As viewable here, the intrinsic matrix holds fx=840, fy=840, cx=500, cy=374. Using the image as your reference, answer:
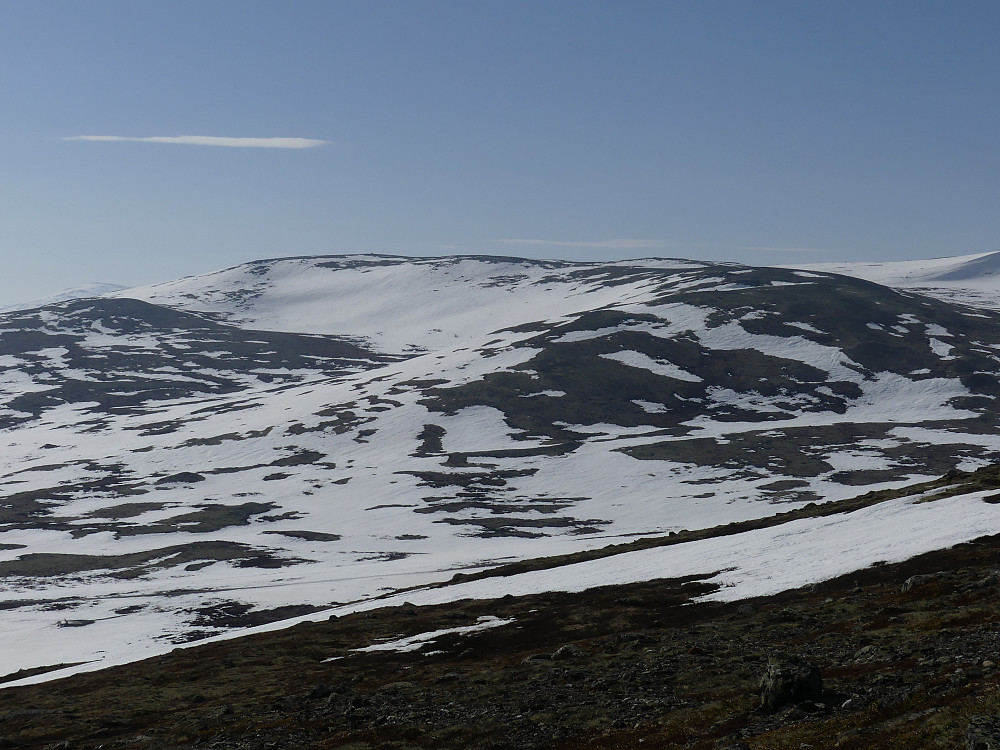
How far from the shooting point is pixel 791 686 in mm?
23312

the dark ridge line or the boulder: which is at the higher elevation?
the boulder

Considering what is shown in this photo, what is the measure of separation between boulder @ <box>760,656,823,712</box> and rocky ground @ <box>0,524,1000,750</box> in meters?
0.10

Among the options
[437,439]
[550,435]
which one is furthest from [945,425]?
[437,439]

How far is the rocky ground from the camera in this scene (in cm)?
2236

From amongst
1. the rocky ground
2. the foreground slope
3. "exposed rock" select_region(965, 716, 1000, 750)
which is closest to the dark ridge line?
the foreground slope

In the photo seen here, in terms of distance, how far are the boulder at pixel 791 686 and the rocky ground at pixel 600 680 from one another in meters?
0.10

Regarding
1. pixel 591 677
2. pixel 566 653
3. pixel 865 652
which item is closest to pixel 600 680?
pixel 591 677

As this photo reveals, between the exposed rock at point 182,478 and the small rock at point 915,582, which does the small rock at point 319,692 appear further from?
the exposed rock at point 182,478

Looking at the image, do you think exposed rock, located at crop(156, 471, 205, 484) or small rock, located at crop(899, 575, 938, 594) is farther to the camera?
exposed rock, located at crop(156, 471, 205, 484)

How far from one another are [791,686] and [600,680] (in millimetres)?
10416

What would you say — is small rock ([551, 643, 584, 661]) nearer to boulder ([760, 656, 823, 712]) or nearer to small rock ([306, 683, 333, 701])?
small rock ([306, 683, 333, 701])

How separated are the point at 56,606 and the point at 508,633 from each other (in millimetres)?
73817

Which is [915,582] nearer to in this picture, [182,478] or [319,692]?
[319,692]

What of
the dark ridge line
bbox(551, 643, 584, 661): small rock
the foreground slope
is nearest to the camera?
the foreground slope
